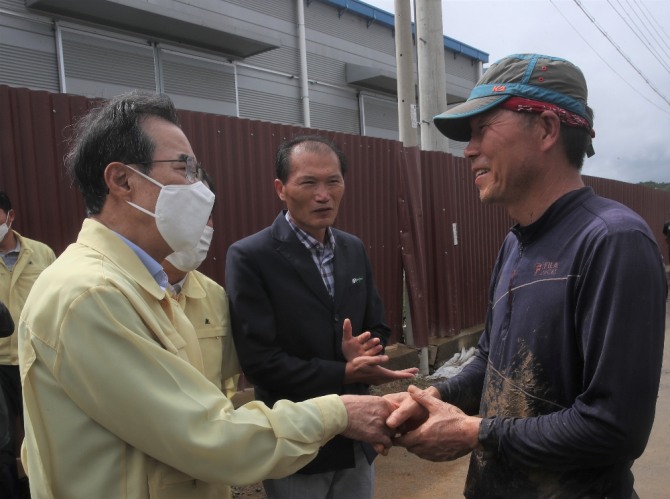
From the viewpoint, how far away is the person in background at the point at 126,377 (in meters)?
1.27

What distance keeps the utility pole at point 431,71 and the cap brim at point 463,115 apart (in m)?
5.82

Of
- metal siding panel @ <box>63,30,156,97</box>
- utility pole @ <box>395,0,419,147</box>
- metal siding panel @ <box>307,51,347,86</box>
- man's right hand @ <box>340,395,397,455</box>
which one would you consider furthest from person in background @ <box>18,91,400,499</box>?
metal siding panel @ <box>307,51,347,86</box>

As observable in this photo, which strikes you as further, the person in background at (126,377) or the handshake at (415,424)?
the handshake at (415,424)

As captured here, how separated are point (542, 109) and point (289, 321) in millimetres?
1382

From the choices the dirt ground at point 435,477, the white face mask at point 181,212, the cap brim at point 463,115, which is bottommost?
the dirt ground at point 435,477

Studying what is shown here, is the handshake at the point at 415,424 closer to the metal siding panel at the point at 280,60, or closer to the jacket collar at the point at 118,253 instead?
the jacket collar at the point at 118,253

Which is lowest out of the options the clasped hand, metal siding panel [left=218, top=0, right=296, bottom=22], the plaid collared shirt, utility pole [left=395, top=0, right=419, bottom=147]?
the clasped hand

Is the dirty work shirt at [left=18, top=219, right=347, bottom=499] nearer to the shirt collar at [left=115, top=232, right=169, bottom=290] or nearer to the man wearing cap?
the shirt collar at [left=115, top=232, right=169, bottom=290]

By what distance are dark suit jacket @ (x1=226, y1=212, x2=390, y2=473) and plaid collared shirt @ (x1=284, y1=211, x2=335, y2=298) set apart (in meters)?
0.04

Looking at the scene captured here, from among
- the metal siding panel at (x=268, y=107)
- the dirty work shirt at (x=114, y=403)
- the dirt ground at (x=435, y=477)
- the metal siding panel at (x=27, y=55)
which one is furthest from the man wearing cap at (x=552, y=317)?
the metal siding panel at (x=268, y=107)

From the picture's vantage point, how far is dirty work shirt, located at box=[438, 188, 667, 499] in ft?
4.49

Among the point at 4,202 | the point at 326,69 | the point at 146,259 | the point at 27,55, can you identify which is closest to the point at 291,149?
the point at 146,259

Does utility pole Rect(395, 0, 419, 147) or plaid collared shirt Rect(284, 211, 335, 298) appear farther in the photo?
utility pole Rect(395, 0, 419, 147)

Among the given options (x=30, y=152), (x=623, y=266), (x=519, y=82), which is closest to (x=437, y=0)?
(x=30, y=152)
